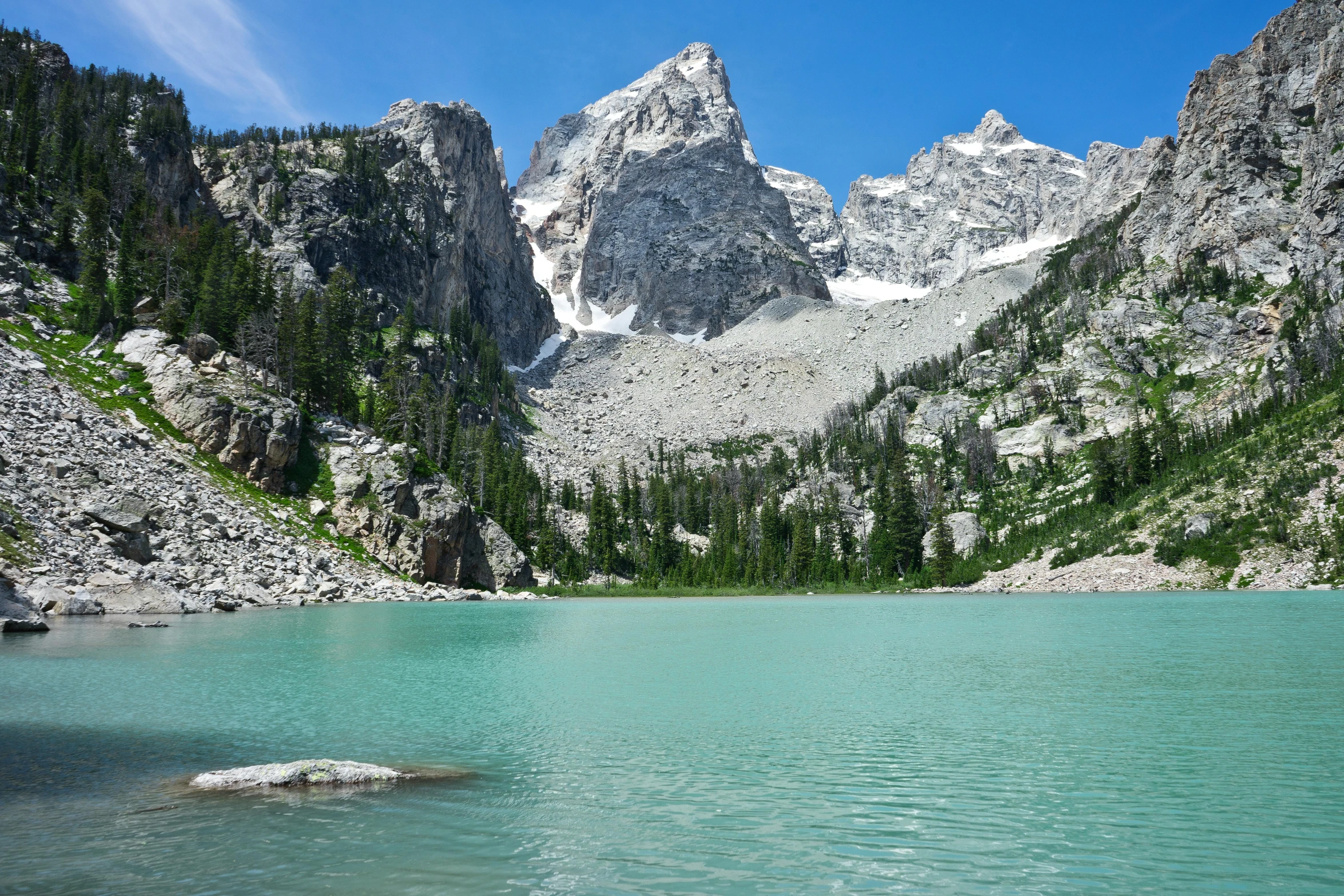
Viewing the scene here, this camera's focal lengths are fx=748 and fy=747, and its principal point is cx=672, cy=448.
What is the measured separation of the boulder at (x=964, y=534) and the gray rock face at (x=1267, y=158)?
243ft

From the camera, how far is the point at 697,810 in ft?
40.8

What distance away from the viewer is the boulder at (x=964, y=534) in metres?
117

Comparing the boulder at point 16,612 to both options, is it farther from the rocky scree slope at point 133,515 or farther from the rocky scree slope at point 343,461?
the rocky scree slope at point 343,461

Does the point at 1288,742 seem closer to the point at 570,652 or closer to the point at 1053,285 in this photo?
the point at 570,652

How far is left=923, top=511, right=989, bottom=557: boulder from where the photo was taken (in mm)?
117312

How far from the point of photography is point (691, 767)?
1526 centimetres

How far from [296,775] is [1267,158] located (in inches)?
7693

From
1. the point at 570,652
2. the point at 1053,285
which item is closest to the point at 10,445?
the point at 570,652

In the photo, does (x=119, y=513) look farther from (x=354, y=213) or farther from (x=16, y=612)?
(x=354, y=213)

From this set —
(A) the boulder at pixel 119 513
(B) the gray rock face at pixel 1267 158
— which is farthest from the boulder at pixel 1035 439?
(A) the boulder at pixel 119 513

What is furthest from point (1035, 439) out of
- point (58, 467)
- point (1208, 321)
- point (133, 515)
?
point (58, 467)

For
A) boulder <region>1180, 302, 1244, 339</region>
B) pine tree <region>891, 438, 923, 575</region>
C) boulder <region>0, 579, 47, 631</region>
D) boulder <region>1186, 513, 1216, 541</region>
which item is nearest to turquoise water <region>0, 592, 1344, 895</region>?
boulder <region>0, 579, 47, 631</region>

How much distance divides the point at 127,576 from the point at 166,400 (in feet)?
104

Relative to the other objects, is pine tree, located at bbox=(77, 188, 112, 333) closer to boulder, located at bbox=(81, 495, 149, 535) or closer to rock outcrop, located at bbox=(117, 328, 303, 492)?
rock outcrop, located at bbox=(117, 328, 303, 492)
